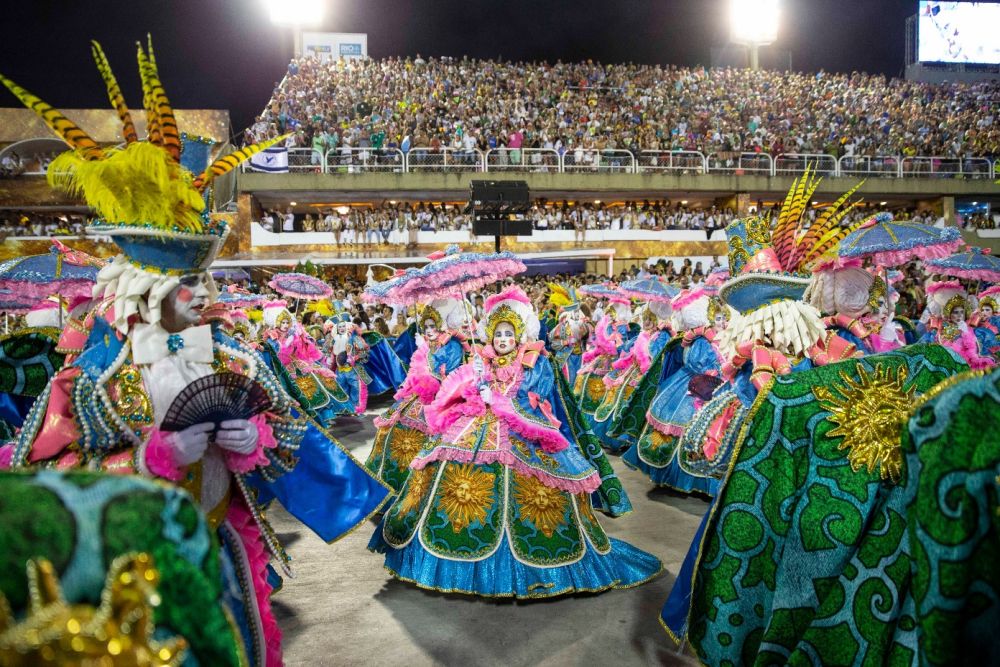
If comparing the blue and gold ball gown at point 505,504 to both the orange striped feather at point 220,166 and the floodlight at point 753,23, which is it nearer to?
the orange striped feather at point 220,166

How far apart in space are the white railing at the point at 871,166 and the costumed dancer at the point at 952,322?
15191mm

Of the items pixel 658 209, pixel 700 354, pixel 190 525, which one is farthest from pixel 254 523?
pixel 658 209

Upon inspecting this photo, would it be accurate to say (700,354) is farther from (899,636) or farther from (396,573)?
(899,636)

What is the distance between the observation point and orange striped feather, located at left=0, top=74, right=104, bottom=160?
255 cm

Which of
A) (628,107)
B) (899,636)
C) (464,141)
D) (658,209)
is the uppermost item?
(628,107)

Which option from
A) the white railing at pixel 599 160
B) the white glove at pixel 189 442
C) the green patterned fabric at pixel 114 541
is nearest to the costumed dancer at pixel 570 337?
the white glove at pixel 189 442

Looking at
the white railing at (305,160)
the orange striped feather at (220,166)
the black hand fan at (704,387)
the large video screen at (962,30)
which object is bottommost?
the black hand fan at (704,387)

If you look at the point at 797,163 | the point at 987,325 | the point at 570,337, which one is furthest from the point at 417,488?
the point at 797,163

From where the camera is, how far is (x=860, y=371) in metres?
2.55

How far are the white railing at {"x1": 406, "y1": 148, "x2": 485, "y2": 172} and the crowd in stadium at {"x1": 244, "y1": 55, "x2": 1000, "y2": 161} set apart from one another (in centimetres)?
52

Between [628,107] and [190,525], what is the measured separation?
25795mm

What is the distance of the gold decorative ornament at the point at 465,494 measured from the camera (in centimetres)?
470

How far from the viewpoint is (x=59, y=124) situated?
264cm

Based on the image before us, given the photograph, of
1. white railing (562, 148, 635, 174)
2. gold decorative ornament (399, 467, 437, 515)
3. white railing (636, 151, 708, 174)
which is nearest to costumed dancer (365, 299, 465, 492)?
gold decorative ornament (399, 467, 437, 515)
